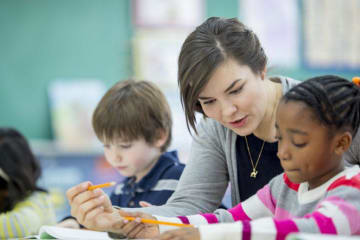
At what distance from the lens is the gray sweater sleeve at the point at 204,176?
1.32 meters

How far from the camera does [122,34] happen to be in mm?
4043

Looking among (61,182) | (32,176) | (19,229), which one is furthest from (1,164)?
(61,182)

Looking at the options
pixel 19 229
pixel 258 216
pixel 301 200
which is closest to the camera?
pixel 301 200

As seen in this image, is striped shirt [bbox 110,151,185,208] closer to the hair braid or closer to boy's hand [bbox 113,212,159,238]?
boy's hand [bbox 113,212,159,238]

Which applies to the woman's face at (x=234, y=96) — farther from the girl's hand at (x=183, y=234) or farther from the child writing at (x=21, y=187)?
the child writing at (x=21, y=187)

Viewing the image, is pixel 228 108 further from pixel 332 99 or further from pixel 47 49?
pixel 47 49

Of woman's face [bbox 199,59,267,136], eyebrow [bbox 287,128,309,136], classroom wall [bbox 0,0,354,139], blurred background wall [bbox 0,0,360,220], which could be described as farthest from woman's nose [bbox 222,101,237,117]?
classroom wall [bbox 0,0,354,139]

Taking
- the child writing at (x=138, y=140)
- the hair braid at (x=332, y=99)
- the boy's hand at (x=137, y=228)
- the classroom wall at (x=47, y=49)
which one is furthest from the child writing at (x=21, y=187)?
the classroom wall at (x=47, y=49)

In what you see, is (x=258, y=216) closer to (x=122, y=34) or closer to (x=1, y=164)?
(x=1, y=164)

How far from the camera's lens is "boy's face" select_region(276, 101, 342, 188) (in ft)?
2.77

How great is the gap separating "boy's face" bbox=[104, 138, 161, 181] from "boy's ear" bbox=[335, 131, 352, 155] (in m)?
0.87

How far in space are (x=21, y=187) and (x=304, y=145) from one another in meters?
1.38

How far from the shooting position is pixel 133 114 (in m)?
1.66

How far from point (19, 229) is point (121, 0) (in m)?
2.59
